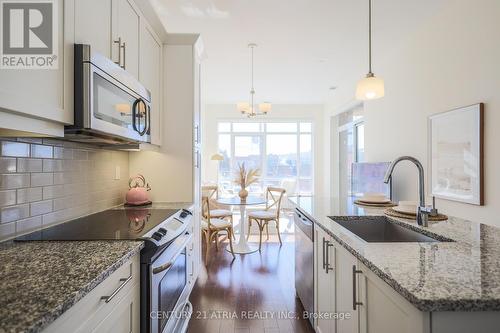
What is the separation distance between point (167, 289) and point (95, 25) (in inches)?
58.4

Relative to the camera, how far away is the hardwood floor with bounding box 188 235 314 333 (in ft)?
6.97

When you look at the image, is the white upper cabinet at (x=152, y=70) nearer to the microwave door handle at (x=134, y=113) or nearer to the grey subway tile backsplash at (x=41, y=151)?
the microwave door handle at (x=134, y=113)

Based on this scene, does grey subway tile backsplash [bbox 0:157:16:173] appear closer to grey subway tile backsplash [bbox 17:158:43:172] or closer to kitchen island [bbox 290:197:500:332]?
grey subway tile backsplash [bbox 17:158:43:172]

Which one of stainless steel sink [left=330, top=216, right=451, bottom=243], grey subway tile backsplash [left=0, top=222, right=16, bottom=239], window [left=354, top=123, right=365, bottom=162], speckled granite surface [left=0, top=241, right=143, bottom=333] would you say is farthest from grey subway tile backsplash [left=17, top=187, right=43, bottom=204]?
window [left=354, top=123, right=365, bottom=162]

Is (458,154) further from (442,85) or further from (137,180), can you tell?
(137,180)

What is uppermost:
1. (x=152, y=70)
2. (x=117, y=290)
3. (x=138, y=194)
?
→ (x=152, y=70)

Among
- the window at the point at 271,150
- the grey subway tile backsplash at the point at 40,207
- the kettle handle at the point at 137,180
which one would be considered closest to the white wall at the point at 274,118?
the window at the point at 271,150

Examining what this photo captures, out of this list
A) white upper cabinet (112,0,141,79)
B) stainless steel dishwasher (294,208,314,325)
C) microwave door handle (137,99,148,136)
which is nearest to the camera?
white upper cabinet (112,0,141,79)

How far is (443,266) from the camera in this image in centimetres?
87

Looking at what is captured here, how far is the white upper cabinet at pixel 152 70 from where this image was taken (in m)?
2.02

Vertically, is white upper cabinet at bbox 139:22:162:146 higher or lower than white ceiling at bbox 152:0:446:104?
lower

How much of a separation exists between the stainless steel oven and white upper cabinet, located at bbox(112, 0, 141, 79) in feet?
3.96

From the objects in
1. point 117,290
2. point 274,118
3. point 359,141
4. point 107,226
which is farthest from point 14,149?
point 274,118

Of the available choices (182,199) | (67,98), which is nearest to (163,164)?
(182,199)
